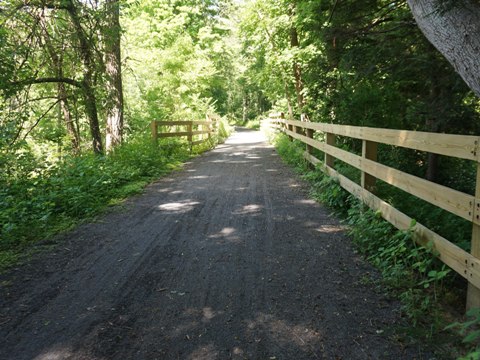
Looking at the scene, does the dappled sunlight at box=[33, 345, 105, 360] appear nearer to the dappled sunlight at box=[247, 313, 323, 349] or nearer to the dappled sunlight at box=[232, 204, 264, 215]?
the dappled sunlight at box=[247, 313, 323, 349]

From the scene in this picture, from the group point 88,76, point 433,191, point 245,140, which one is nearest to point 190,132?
point 88,76

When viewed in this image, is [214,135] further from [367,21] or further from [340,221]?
[340,221]

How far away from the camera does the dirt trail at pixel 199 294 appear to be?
2469mm

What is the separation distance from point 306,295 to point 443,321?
1026 millimetres

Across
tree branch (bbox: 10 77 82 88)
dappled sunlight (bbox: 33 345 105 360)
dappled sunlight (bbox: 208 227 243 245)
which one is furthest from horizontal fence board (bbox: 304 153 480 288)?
tree branch (bbox: 10 77 82 88)

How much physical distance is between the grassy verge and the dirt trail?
44 cm

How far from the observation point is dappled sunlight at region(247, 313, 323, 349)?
8.18ft

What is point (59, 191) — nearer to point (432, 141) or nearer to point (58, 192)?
point (58, 192)

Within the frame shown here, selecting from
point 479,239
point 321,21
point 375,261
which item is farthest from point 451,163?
point 479,239

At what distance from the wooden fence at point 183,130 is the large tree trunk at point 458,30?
339 inches

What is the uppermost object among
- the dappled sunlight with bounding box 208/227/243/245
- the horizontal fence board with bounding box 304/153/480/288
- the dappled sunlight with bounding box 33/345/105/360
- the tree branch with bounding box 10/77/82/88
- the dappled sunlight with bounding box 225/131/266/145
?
the tree branch with bounding box 10/77/82/88

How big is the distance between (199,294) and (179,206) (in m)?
2.99

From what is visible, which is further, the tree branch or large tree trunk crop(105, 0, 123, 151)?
large tree trunk crop(105, 0, 123, 151)

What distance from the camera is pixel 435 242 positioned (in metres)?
3.03
